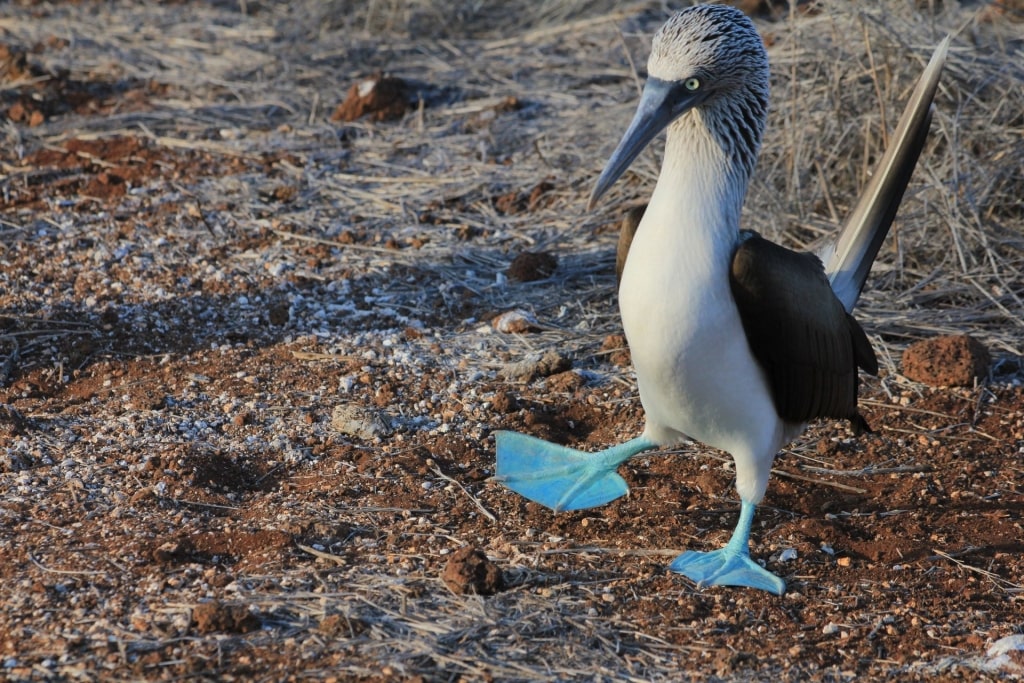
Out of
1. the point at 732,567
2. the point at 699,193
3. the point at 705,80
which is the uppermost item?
the point at 705,80

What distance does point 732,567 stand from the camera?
330 cm

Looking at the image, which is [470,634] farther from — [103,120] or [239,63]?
[239,63]

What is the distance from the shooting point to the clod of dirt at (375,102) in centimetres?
698

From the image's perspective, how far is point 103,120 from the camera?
6.81 metres

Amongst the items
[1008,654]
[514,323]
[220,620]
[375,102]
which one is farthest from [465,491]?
[375,102]

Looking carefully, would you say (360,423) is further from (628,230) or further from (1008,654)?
(1008,654)

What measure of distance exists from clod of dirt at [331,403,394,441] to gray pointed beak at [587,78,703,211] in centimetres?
130

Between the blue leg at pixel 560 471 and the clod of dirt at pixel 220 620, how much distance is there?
107cm

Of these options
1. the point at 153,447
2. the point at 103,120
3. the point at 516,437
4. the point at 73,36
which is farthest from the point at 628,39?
the point at 153,447

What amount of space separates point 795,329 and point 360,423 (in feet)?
5.20

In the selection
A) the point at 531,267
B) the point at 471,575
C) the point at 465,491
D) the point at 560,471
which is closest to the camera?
the point at 471,575

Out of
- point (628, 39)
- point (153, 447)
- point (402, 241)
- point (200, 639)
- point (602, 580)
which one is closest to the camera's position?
point (200, 639)

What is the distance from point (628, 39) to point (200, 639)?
5.71 meters

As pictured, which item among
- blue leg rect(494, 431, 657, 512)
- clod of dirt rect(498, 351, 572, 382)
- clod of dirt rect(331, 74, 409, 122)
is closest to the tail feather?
blue leg rect(494, 431, 657, 512)
